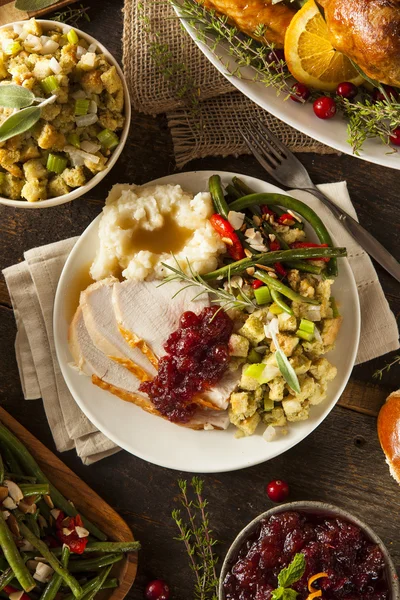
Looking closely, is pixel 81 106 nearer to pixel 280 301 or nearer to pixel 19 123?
pixel 19 123

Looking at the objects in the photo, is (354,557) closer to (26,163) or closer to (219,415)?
(219,415)

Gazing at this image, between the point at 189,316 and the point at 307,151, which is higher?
the point at 307,151

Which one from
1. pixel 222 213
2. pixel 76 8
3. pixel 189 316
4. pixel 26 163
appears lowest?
pixel 189 316

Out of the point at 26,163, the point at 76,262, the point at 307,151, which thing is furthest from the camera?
the point at 307,151

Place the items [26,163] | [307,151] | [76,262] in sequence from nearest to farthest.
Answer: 1. [26,163]
2. [76,262]
3. [307,151]

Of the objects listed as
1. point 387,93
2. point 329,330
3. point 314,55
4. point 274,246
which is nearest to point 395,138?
point 387,93

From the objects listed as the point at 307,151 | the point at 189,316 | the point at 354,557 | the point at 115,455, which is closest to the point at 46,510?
the point at 115,455

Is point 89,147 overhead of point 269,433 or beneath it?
overhead
